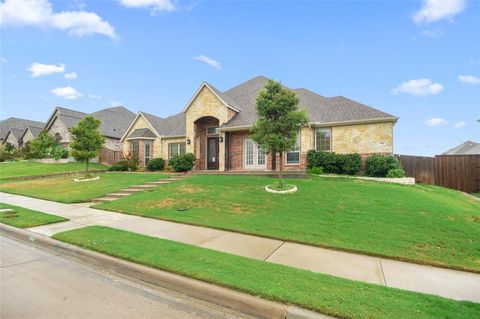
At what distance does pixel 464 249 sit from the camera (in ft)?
19.4

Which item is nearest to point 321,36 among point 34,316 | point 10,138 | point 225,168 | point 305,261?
point 225,168

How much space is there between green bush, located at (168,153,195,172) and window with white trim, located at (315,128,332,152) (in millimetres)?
9054

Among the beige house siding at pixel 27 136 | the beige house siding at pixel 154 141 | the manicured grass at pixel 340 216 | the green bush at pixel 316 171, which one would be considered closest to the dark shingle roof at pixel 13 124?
the beige house siding at pixel 27 136

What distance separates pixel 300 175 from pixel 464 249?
8935 millimetres

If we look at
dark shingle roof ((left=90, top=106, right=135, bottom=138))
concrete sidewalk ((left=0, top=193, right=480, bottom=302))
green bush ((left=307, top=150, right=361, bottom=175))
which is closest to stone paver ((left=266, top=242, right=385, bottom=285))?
concrete sidewalk ((left=0, top=193, right=480, bottom=302))

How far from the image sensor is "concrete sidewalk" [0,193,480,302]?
443 centimetres

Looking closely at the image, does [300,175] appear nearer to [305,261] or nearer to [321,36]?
[321,36]

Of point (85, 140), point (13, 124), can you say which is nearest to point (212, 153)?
point (85, 140)

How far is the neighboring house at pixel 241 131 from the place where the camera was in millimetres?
16172

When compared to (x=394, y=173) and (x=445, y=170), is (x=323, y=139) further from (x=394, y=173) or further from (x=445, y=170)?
(x=445, y=170)

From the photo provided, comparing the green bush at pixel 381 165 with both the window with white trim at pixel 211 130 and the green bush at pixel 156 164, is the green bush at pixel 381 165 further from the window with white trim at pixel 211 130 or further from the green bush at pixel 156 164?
the green bush at pixel 156 164

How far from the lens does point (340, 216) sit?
8172 millimetres

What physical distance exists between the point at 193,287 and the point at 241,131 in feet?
51.2

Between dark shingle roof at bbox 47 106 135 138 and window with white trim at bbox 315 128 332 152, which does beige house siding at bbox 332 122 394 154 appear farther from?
dark shingle roof at bbox 47 106 135 138
